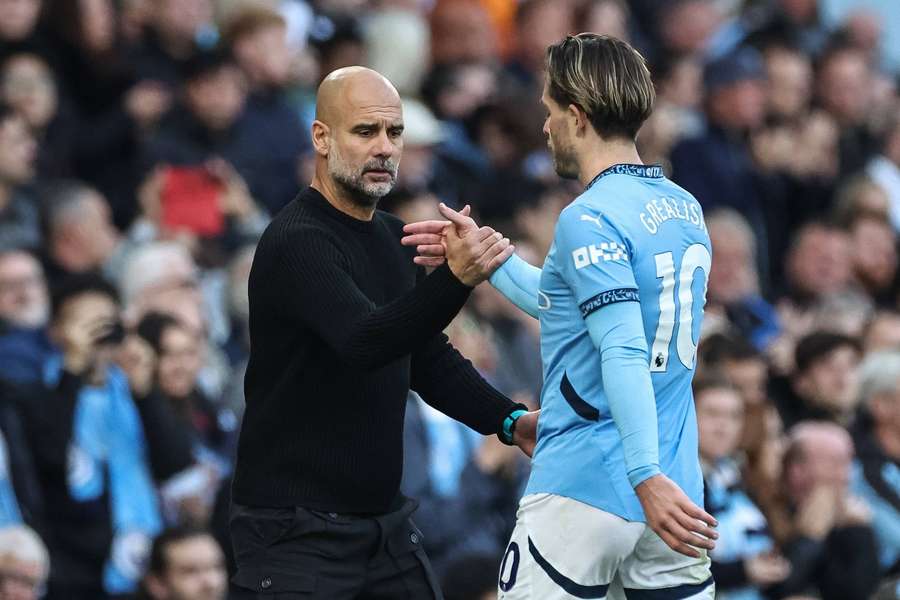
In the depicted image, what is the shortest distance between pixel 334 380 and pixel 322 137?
0.75 metres

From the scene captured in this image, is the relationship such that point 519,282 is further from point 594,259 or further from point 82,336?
point 82,336

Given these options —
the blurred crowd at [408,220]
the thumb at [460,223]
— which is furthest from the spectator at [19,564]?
the thumb at [460,223]

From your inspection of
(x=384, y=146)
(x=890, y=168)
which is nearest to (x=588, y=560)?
(x=384, y=146)

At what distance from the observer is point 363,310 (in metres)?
5.24

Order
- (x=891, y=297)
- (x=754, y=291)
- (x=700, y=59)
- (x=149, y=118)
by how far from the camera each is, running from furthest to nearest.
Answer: (x=700, y=59)
(x=891, y=297)
(x=754, y=291)
(x=149, y=118)

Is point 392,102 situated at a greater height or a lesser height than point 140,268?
greater

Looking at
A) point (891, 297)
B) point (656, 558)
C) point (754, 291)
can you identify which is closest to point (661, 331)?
point (656, 558)

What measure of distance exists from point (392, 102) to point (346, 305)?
0.72 metres

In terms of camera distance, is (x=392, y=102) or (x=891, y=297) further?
(x=891, y=297)

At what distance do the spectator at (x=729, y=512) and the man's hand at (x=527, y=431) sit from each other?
261 cm

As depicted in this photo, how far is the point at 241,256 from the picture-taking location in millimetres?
9898

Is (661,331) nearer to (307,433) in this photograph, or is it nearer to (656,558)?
(656,558)

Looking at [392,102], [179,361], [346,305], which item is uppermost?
[392,102]

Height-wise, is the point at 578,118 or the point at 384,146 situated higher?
the point at 578,118
